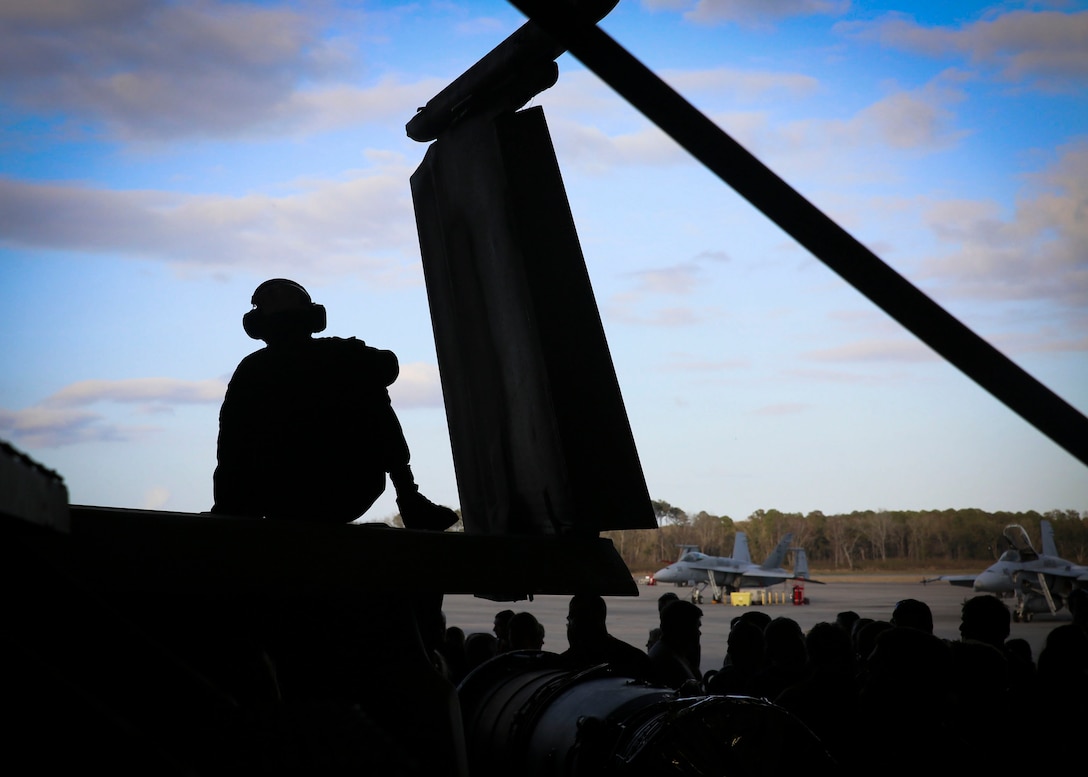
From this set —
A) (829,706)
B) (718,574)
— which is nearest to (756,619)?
(829,706)

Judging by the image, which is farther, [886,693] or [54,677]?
[886,693]

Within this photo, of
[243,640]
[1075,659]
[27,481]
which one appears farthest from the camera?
[1075,659]

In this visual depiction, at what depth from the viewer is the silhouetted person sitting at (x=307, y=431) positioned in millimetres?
2342

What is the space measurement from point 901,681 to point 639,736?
134cm

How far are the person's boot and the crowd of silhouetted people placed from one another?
359 mm

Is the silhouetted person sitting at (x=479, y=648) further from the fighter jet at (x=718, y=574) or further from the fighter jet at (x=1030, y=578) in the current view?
the fighter jet at (x=718, y=574)

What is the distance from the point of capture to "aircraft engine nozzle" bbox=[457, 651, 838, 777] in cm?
250

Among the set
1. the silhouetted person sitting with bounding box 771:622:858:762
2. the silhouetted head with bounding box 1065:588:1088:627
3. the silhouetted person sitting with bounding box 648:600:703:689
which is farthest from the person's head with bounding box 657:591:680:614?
the silhouetted head with bounding box 1065:588:1088:627

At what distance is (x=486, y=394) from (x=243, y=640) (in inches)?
40.0

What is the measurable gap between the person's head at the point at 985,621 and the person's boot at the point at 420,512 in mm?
4011

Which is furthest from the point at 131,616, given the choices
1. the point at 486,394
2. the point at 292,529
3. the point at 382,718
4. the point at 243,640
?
the point at 486,394

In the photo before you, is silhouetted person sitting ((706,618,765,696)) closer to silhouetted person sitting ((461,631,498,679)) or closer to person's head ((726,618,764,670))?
person's head ((726,618,764,670))

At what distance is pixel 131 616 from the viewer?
1.67 meters

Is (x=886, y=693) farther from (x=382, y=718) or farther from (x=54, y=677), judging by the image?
(x=54, y=677)
